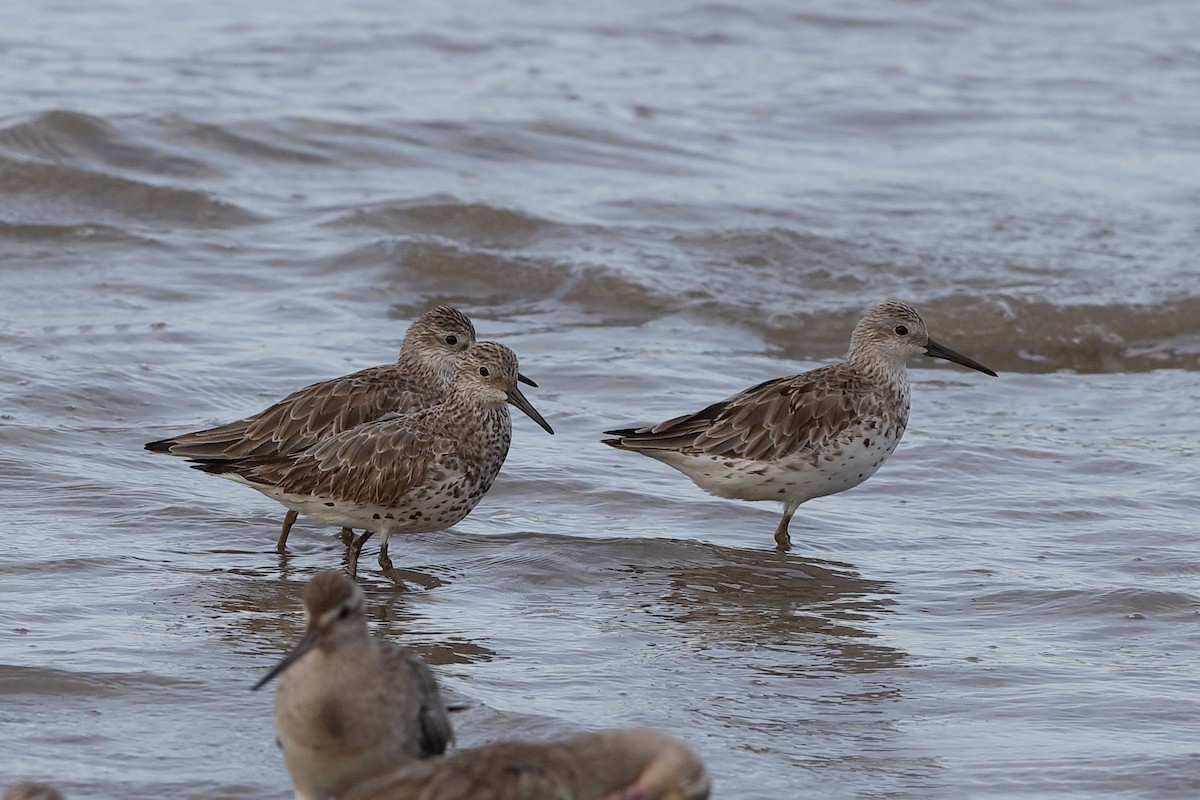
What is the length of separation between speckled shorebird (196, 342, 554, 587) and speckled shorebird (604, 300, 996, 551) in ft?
3.44

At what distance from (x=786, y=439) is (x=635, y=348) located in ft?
10.5

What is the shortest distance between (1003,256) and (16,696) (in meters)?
10.3

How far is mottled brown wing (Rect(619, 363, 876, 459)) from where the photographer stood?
8.90 metres

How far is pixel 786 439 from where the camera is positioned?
892 centimetres

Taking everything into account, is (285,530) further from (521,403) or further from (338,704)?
(338,704)

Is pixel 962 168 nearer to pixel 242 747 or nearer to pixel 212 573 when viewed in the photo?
pixel 212 573

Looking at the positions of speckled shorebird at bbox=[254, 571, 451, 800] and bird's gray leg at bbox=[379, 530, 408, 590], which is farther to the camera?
bird's gray leg at bbox=[379, 530, 408, 590]

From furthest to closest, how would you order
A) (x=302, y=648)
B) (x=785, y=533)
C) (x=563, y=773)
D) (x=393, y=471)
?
(x=785, y=533) → (x=393, y=471) → (x=302, y=648) → (x=563, y=773)

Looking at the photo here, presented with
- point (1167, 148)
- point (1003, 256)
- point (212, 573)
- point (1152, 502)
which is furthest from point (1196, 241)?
point (212, 573)

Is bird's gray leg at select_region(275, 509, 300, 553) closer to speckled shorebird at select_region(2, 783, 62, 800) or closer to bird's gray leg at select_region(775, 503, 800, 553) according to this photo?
bird's gray leg at select_region(775, 503, 800, 553)

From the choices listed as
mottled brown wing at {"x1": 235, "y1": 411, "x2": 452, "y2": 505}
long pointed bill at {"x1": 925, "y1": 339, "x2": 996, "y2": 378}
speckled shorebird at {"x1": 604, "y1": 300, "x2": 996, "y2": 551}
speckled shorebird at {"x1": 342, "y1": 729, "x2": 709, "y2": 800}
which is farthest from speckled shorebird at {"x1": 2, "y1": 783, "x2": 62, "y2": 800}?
long pointed bill at {"x1": 925, "y1": 339, "x2": 996, "y2": 378}

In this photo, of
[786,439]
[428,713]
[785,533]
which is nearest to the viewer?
[428,713]

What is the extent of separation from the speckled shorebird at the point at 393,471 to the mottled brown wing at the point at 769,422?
115cm

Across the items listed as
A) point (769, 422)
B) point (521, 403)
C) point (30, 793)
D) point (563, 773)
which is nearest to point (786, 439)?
point (769, 422)
